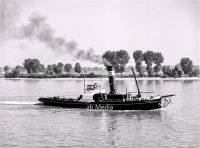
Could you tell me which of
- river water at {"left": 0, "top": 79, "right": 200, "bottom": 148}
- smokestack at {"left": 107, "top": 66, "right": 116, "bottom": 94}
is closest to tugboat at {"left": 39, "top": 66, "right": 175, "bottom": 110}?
smokestack at {"left": 107, "top": 66, "right": 116, "bottom": 94}

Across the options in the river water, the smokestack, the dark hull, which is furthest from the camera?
the smokestack

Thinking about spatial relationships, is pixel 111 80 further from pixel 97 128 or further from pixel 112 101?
pixel 97 128

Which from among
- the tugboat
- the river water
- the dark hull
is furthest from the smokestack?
the river water

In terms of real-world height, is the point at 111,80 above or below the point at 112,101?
above

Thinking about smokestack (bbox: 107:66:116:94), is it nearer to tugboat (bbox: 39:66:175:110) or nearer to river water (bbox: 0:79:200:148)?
tugboat (bbox: 39:66:175:110)

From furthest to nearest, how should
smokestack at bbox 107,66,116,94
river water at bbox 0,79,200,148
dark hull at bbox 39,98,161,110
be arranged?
smokestack at bbox 107,66,116,94
dark hull at bbox 39,98,161,110
river water at bbox 0,79,200,148

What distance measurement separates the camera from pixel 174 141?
38.6 metres

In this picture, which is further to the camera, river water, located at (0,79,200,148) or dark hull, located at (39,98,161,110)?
dark hull, located at (39,98,161,110)

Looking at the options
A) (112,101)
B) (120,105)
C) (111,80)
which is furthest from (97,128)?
(111,80)

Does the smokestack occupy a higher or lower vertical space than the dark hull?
higher

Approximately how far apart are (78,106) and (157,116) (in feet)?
45.7

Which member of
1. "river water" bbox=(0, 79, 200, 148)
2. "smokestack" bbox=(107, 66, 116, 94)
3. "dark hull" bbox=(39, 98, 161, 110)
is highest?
"smokestack" bbox=(107, 66, 116, 94)

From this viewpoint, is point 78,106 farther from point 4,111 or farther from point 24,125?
point 24,125

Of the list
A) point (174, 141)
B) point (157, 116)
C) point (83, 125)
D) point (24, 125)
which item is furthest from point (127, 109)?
point (174, 141)
